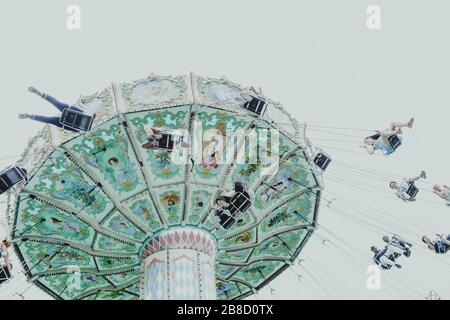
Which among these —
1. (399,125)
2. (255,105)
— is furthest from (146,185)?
(399,125)

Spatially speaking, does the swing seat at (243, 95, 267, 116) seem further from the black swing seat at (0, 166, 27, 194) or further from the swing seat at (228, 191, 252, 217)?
the black swing seat at (0, 166, 27, 194)

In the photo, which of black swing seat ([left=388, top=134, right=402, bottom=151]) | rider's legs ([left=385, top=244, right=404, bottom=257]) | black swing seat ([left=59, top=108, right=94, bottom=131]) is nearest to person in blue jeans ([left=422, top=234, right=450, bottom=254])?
rider's legs ([left=385, top=244, right=404, bottom=257])

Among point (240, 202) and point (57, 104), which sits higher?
point (57, 104)

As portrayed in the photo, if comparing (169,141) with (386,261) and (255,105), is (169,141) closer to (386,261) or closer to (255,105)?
(255,105)

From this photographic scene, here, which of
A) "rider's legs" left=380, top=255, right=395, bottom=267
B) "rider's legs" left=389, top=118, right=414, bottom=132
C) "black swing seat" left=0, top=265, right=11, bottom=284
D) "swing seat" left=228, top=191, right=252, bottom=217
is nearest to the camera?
"swing seat" left=228, top=191, right=252, bottom=217

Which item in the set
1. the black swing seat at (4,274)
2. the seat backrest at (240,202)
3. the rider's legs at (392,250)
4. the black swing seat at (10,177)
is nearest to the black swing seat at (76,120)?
the black swing seat at (10,177)

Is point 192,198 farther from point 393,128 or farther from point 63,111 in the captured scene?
point 393,128
